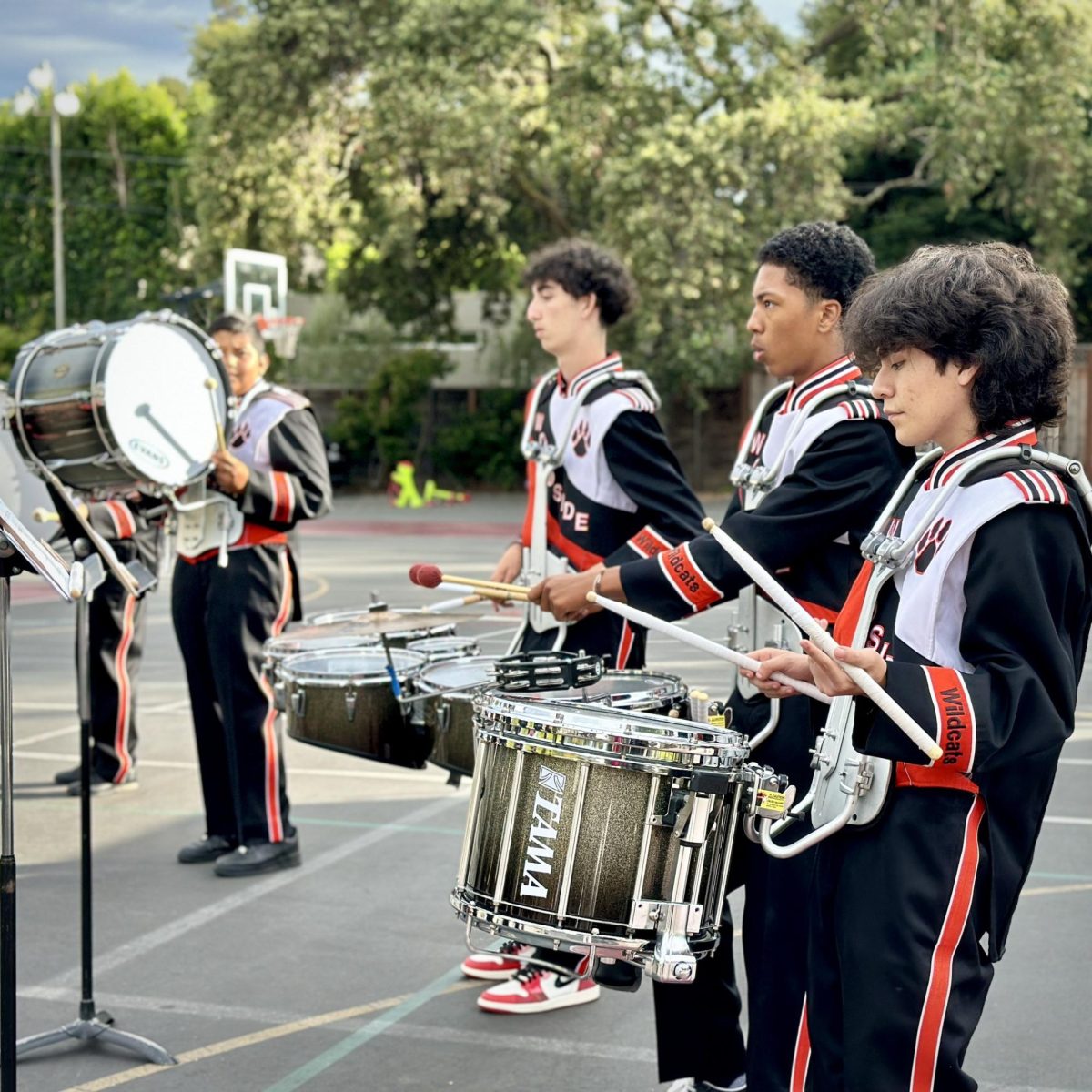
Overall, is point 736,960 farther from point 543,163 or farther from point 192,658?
point 543,163

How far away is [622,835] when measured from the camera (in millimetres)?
3045

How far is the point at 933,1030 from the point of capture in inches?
104

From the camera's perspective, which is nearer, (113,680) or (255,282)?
(113,680)

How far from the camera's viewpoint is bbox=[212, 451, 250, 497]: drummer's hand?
577 cm

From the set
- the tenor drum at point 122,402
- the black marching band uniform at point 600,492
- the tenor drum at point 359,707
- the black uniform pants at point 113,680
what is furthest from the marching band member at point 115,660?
the black marching band uniform at point 600,492

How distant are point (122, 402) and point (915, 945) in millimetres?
3618

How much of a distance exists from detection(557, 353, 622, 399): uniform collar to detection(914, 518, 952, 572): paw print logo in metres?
2.13

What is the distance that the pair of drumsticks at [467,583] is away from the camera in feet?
13.1

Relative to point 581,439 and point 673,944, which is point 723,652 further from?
point 581,439

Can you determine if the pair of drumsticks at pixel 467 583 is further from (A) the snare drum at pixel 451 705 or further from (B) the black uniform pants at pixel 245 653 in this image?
(B) the black uniform pants at pixel 245 653

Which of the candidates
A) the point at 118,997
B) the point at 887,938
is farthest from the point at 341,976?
the point at 887,938

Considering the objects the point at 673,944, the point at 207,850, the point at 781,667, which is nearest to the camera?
the point at 781,667

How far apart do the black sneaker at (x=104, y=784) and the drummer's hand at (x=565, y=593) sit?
14.2 feet

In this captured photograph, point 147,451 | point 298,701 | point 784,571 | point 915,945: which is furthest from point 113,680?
point 915,945
